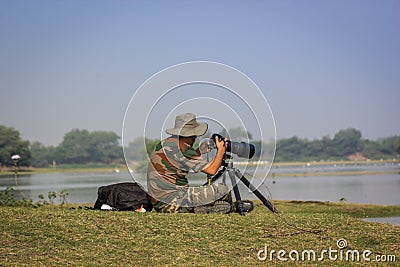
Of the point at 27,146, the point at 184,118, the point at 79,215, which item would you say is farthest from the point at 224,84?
the point at 27,146

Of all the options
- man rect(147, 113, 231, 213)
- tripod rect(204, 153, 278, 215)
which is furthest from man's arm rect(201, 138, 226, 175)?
tripod rect(204, 153, 278, 215)

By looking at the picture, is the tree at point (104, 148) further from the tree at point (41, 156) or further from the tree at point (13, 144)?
the tree at point (13, 144)

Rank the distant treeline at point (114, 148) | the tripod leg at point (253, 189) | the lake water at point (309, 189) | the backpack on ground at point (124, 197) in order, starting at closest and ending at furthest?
the tripod leg at point (253, 189) < the backpack on ground at point (124, 197) < the lake water at point (309, 189) < the distant treeline at point (114, 148)

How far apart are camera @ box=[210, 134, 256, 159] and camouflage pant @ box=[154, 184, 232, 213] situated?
529mm

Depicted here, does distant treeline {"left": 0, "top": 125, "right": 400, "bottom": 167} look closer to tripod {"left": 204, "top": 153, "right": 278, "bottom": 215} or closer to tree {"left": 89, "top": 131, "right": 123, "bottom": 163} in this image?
tree {"left": 89, "top": 131, "right": 123, "bottom": 163}

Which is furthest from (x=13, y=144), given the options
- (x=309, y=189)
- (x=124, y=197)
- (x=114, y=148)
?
(x=124, y=197)

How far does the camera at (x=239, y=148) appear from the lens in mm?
8484

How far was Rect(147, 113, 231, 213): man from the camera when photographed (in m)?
8.34

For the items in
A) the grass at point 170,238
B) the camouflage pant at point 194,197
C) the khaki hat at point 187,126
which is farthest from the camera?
the khaki hat at point 187,126

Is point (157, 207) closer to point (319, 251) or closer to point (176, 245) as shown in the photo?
point (176, 245)

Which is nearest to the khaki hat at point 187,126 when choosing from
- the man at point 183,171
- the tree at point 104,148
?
the man at point 183,171

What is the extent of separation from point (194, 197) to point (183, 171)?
A: 0.39 meters

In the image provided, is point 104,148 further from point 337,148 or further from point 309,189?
point 309,189

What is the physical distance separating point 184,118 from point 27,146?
184ft
